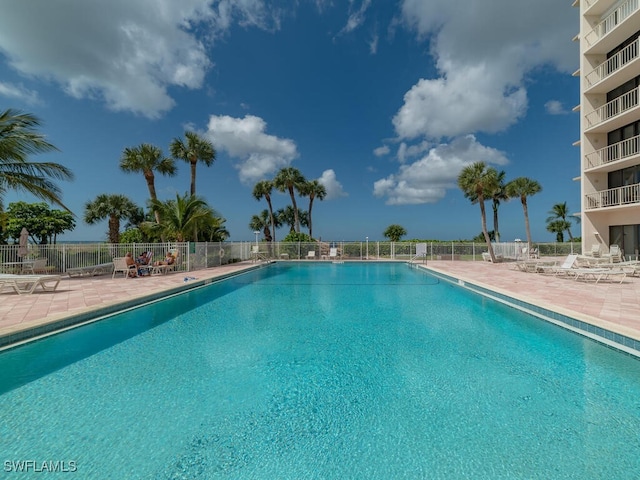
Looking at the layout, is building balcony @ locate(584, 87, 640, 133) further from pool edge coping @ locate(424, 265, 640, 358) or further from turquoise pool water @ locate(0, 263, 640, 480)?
turquoise pool water @ locate(0, 263, 640, 480)

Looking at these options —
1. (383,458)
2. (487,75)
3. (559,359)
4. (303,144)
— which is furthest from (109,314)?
(303,144)

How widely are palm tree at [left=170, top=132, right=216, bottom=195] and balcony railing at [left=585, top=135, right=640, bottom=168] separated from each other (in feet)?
83.4

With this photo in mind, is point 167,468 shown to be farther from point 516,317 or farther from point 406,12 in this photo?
point 406,12

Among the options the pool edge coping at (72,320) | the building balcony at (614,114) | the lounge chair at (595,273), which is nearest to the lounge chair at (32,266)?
the pool edge coping at (72,320)

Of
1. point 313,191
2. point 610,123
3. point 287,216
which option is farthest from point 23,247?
point 287,216

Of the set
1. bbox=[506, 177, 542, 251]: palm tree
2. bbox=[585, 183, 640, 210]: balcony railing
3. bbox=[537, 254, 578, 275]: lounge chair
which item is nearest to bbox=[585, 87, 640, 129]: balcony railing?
bbox=[585, 183, 640, 210]: balcony railing

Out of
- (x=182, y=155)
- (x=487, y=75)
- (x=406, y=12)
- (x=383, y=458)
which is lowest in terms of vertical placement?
(x=383, y=458)

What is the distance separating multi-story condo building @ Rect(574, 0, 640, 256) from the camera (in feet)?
48.6

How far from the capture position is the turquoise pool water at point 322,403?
2.45 meters

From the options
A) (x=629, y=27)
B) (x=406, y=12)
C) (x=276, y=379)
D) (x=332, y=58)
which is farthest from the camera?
(x=332, y=58)

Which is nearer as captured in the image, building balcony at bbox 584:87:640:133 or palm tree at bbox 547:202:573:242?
building balcony at bbox 584:87:640:133

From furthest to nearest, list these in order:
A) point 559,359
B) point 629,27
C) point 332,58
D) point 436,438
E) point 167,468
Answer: point 332,58, point 629,27, point 559,359, point 436,438, point 167,468

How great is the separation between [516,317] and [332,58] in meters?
22.0

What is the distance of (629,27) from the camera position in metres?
14.4
